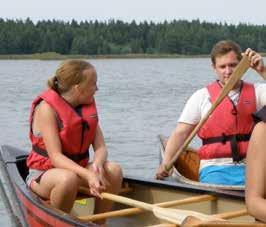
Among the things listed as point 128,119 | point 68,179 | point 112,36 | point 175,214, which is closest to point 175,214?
point 175,214

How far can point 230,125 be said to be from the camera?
5.22m

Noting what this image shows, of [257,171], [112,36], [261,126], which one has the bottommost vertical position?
[112,36]

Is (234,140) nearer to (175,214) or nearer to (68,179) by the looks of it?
(68,179)

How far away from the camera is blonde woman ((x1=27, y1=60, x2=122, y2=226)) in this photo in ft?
14.9

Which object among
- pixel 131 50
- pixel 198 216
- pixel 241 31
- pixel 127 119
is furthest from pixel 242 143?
pixel 131 50

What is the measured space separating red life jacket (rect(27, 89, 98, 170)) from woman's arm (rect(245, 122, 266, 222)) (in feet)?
6.26

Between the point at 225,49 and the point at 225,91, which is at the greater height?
the point at 225,49

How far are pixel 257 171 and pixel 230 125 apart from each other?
2179mm

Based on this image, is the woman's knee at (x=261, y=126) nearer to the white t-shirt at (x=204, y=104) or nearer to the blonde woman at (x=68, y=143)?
the blonde woman at (x=68, y=143)

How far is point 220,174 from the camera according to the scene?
5.18m

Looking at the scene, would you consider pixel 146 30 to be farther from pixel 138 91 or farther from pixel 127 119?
pixel 127 119

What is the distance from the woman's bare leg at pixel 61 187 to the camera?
4505 mm

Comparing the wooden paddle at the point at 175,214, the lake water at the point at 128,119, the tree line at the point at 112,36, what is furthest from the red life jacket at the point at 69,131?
the tree line at the point at 112,36

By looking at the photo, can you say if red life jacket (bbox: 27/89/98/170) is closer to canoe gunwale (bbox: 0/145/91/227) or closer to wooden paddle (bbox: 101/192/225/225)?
canoe gunwale (bbox: 0/145/91/227)
